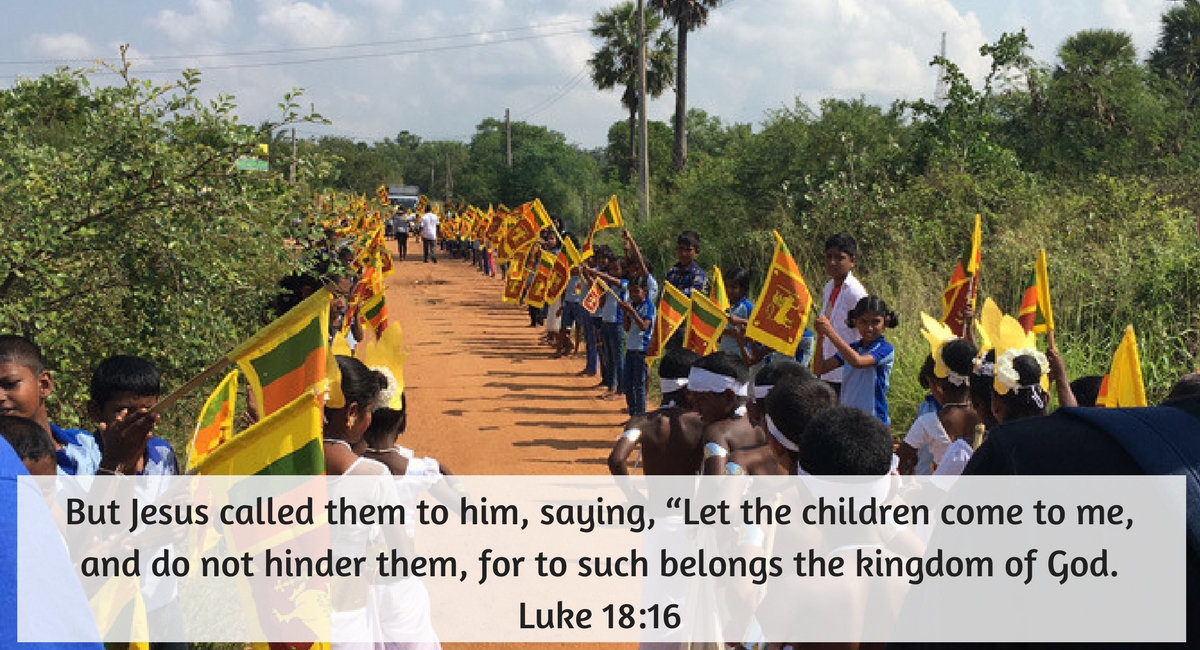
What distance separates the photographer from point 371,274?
10.5 m

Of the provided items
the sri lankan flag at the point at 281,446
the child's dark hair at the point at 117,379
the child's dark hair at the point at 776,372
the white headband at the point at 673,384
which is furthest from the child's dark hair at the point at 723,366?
the child's dark hair at the point at 117,379

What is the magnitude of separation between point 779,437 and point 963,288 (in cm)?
321

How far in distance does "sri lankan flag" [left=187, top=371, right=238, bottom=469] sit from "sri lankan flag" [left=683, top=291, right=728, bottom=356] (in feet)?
13.1

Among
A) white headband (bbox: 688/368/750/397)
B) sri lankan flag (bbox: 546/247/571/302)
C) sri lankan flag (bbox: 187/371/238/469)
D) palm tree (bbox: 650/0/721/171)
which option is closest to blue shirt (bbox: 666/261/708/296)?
white headband (bbox: 688/368/750/397)

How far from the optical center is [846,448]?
2.93 m

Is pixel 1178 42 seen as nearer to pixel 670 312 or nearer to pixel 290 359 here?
pixel 670 312

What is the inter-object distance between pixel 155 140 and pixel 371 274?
3.90 m

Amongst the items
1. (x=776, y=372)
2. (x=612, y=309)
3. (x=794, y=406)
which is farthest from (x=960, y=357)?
(x=612, y=309)

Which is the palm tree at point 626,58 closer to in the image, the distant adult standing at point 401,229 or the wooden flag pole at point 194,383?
the distant adult standing at point 401,229

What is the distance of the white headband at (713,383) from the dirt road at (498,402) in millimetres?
1986

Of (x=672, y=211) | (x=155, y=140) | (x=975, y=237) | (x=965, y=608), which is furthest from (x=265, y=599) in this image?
(x=672, y=211)

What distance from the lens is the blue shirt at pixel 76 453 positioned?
3.82 meters

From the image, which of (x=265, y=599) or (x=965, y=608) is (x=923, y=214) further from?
(x=965, y=608)

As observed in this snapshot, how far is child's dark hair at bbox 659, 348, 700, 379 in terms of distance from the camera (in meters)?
5.24
